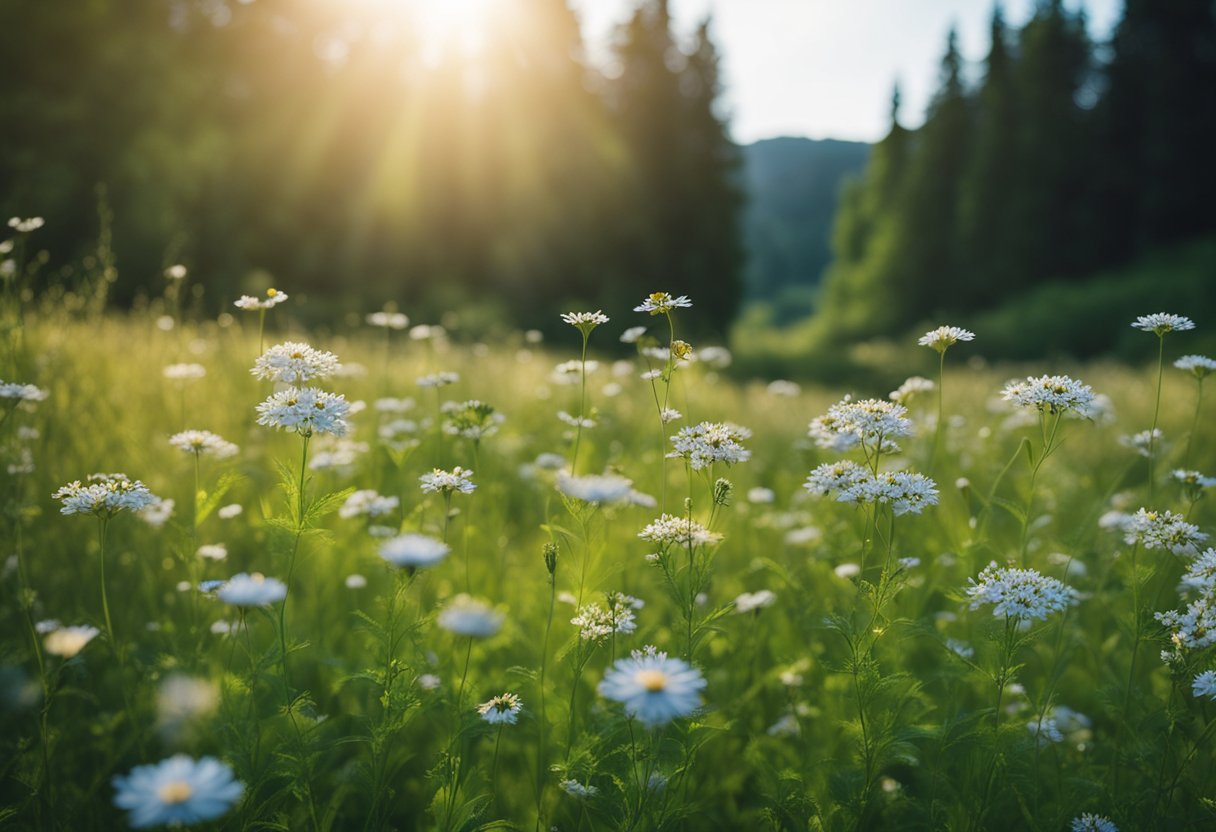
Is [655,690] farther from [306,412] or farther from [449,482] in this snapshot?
[306,412]

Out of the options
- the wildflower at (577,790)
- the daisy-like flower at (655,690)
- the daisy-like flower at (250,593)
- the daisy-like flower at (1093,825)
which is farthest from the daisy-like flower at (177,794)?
the daisy-like flower at (1093,825)

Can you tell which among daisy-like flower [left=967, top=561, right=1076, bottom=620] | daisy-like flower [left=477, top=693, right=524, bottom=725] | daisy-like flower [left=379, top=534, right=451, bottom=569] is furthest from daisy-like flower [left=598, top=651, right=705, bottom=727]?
daisy-like flower [left=967, top=561, right=1076, bottom=620]

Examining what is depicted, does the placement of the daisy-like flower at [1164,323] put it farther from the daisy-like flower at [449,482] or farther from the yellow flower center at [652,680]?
the daisy-like flower at [449,482]

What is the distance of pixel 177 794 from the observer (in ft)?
3.27

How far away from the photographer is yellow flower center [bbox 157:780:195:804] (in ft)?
3.22

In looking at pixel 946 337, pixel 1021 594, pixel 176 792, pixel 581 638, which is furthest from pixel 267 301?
pixel 1021 594

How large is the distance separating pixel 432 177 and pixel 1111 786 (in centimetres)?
2433

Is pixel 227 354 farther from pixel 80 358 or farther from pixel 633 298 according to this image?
pixel 633 298

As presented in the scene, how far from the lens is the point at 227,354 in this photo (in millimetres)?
5695

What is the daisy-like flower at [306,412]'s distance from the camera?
165cm

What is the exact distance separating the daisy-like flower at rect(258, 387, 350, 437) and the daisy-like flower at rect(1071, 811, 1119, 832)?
2.06 metres

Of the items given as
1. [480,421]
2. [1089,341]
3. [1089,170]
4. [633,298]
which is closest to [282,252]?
[633,298]

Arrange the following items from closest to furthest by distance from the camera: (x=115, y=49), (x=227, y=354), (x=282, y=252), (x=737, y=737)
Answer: (x=737, y=737)
(x=227, y=354)
(x=115, y=49)
(x=282, y=252)

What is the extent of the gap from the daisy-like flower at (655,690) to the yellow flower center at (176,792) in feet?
1.92
